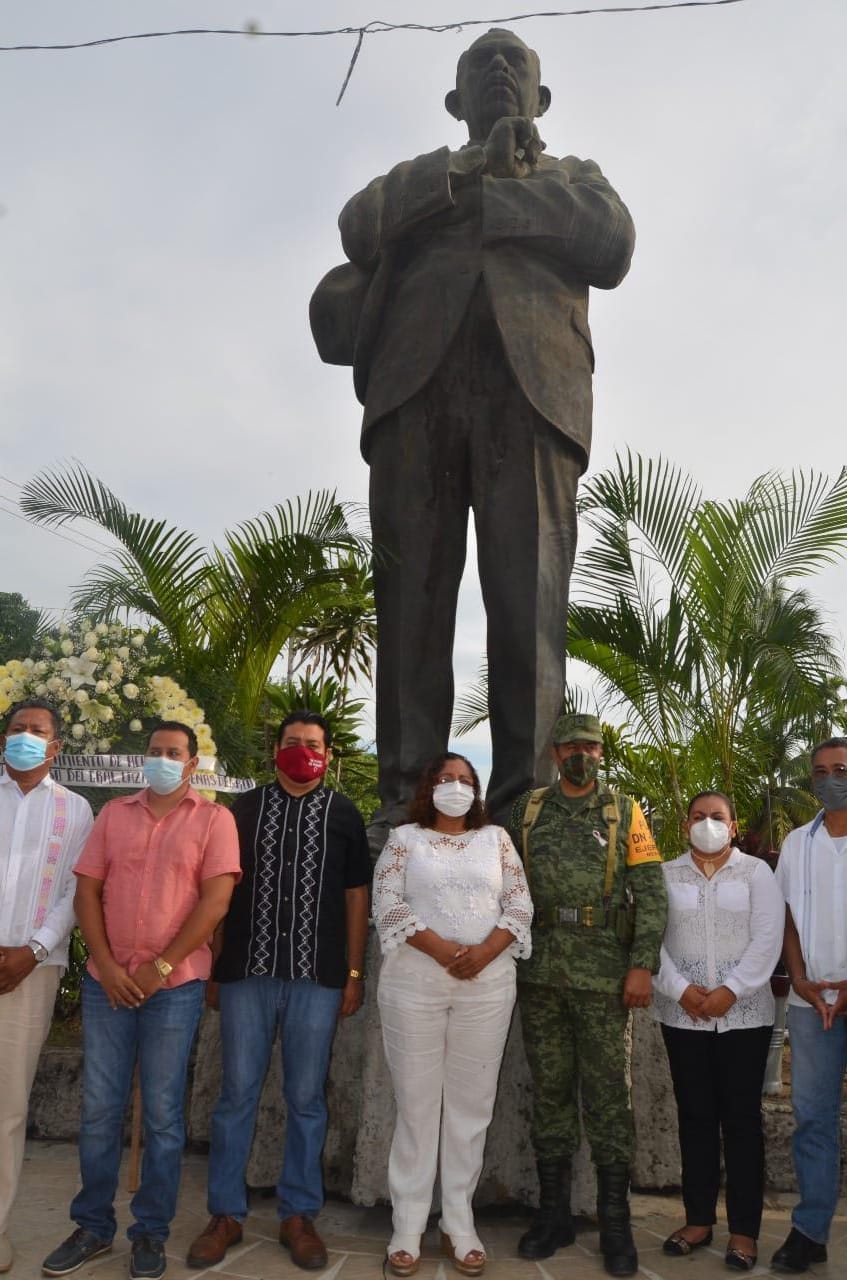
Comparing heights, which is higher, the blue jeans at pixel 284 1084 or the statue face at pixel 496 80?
the statue face at pixel 496 80

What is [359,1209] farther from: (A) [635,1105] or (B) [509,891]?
(B) [509,891]

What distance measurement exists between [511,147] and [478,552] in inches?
65.2

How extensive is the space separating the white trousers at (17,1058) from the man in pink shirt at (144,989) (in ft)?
0.58

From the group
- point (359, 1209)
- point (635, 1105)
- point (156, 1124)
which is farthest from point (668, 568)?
point (156, 1124)

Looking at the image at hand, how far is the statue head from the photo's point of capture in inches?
188

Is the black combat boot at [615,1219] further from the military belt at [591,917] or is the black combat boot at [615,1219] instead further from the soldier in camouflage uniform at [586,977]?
the military belt at [591,917]

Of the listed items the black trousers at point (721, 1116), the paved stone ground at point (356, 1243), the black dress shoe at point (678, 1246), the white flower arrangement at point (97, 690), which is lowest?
the paved stone ground at point (356, 1243)

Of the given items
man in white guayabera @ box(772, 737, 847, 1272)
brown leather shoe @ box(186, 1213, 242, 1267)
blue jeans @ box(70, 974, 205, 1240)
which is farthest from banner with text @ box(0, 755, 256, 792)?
man in white guayabera @ box(772, 737, 847, 1272)

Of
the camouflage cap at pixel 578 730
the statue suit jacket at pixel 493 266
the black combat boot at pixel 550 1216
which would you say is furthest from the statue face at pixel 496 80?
the black combat boot at pixel 550 1216

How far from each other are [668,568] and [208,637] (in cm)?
298

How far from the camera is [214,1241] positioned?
3.43 m

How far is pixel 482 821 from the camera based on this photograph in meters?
3.66

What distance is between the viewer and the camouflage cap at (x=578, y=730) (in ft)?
12.1

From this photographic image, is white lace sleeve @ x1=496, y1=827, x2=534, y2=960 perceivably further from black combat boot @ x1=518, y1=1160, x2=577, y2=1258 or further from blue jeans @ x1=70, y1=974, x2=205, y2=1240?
blue jeans @ x1=70, y1=974, x2=205, y2=1240
